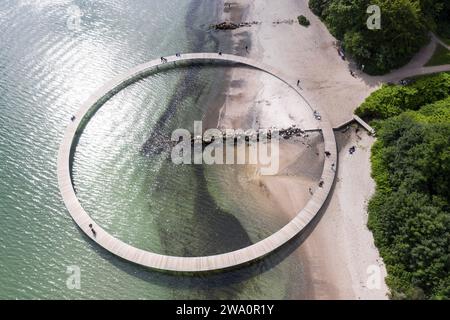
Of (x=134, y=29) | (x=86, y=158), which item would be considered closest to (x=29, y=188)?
(x=86, y=158)

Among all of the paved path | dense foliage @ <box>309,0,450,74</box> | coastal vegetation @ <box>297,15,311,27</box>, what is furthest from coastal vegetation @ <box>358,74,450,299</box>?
coastal vegetation @ <box>297,15,311,27</box>

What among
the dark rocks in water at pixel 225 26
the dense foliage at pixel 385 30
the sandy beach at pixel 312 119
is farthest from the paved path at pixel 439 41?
the dark rocks in water at pixel 225 26

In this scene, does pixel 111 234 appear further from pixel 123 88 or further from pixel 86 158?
pixel 123 88

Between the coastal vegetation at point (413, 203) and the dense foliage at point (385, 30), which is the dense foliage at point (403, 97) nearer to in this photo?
the coastal vegetation at point (413, 203)

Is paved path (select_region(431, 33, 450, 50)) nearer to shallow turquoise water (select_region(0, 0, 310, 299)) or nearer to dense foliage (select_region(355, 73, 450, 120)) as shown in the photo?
dense foliage (select_region(355, 73, 450, 120))

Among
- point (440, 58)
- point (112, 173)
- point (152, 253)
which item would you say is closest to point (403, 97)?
point (440, 58)

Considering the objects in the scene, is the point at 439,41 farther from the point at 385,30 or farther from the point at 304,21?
the point at 304,21
